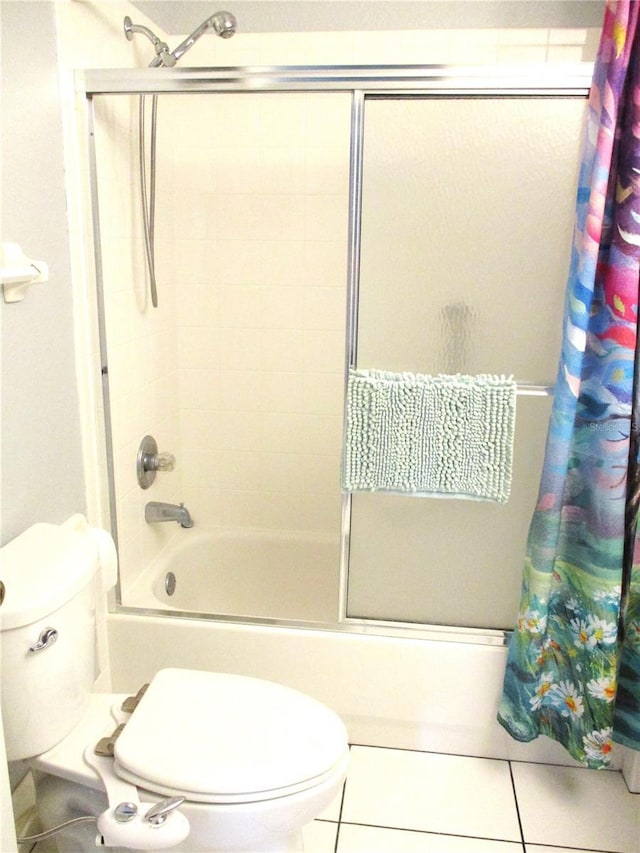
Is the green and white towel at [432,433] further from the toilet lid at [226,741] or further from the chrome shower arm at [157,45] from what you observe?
the chrome shower arm at [157,45]

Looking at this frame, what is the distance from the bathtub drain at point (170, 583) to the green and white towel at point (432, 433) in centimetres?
90

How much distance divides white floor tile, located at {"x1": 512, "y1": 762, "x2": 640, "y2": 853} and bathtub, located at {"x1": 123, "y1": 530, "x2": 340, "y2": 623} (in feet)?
2.63

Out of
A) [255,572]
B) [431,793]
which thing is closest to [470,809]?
[431,793]

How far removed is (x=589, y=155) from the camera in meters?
1.39

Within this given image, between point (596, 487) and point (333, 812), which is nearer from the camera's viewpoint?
point (596, 487)

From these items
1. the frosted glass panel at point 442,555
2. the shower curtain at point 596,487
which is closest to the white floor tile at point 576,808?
the shower curtain at point 596,487

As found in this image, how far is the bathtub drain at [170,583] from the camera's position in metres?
2.14

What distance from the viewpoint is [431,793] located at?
5.55 ft

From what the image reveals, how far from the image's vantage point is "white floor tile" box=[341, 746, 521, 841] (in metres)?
1.61

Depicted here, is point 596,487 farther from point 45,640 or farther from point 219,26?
point 219,26

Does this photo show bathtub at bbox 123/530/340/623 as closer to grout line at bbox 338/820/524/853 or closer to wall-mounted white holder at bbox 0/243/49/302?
grout line at bbox 338/820/524/853

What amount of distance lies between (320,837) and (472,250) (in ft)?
4.79

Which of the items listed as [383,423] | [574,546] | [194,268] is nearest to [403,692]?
[574,546]

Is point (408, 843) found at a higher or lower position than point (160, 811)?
lower
